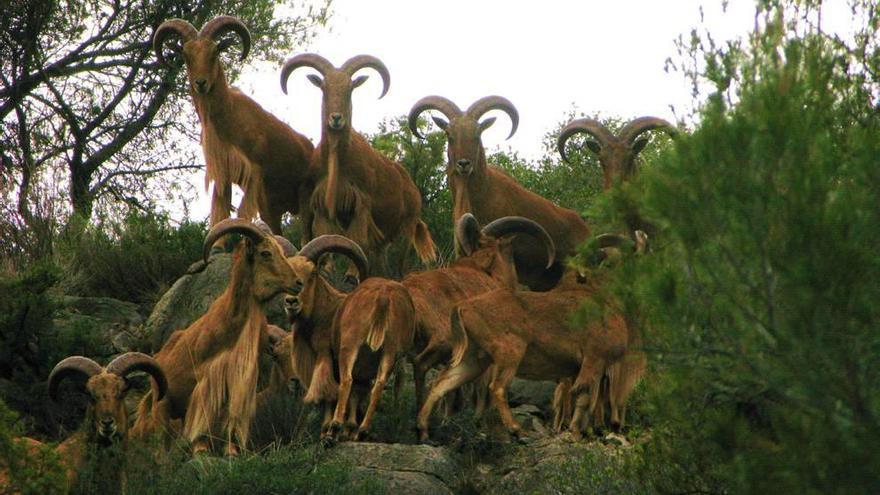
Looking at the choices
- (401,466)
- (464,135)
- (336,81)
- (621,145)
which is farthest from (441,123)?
(401,466)

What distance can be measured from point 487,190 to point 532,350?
4257mm

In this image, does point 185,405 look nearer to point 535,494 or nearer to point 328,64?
point 535,494

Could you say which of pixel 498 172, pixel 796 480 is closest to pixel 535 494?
pixel 796 480

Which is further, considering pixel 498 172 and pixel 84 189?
pixel 84 189

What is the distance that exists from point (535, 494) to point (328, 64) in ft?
23.0

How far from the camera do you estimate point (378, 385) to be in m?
13.5

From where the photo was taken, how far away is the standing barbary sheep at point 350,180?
58.1 ft

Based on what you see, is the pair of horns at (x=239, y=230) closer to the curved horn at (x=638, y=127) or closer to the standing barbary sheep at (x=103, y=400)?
the standing barbary sheep at (x=103, y=400)

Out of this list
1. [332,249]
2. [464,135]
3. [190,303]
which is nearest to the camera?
[332,249]

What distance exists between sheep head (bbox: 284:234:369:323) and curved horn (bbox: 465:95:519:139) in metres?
3.65

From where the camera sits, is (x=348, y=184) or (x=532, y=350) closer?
(x=532, y=350)

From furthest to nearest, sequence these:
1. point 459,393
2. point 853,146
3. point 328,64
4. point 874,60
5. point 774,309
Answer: point 328,64 < point 459,393 < point 874,60 < point 853,146 < point 774,309

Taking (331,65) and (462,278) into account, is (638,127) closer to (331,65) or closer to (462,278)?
(331,65)

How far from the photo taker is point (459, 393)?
15.3 meters
